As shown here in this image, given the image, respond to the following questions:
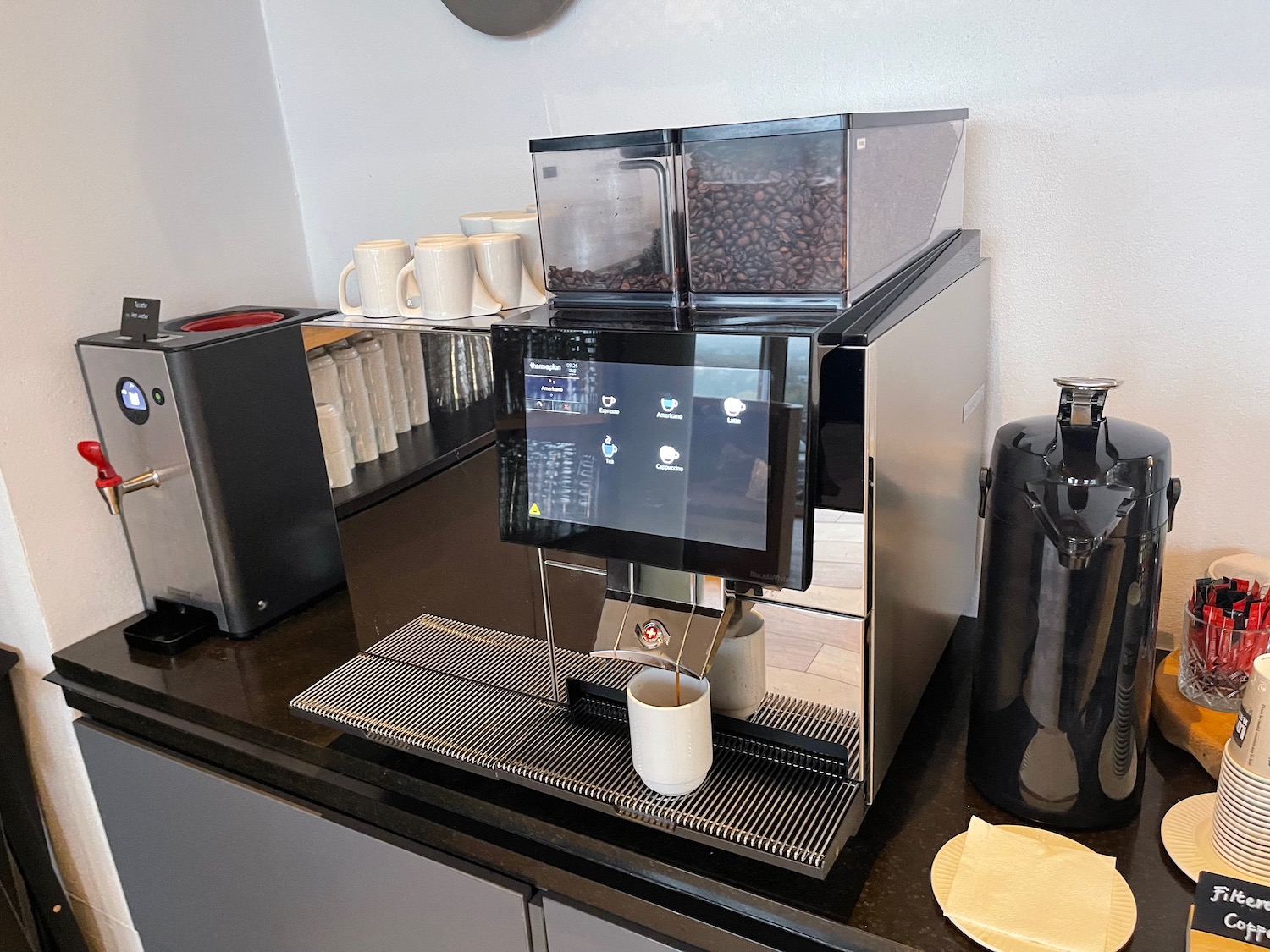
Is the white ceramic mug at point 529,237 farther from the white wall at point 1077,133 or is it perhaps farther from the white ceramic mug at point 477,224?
the white wall at point 1077,133

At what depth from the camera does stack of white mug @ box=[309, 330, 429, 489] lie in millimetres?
971

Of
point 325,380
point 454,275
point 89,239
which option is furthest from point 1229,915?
point 89,239

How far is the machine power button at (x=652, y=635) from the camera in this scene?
0.83 metres

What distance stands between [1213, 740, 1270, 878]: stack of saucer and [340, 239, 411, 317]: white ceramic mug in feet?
2.86

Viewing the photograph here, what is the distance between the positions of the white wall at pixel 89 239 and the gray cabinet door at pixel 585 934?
2.78 ft

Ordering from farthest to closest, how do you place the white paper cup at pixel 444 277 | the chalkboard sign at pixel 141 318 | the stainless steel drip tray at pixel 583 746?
the chalkboard sign at pixel 141 318 → the white paper cup at pixel 444 277 → the stainless steel drip tray at pixel 583 746

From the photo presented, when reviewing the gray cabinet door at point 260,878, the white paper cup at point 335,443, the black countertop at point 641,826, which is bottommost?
the gray cabinet door at point 260,878

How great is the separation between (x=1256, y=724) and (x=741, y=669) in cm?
40

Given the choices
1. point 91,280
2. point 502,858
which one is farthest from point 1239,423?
point 91,280

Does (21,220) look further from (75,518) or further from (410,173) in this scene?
(410,173)

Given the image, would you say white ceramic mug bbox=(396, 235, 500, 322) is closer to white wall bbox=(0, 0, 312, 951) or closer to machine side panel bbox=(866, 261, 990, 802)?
machine side panel bbox=(866, 261, 990, 802)

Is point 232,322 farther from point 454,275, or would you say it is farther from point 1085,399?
point 1085,399

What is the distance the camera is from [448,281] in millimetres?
938

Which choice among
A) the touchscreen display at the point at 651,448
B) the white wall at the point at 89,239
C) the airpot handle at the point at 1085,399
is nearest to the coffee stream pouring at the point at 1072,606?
the airpot handle at the point at 1085,399
